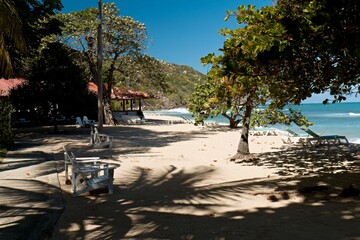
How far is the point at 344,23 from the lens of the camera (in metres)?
4.66

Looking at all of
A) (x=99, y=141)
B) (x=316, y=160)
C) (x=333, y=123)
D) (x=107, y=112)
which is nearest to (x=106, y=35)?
(x=107, y=112)

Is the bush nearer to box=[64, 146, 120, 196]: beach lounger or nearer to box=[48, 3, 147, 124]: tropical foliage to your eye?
box=[64, 146, 120, 196]: beach lounger

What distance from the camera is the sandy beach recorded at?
452cm

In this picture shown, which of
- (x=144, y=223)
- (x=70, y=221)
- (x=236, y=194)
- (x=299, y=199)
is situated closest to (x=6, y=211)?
(x=70, y=221)

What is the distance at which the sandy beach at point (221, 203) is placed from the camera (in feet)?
14.8

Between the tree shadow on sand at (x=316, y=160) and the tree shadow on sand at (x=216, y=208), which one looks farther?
the tree shadow on sand at (x=316, y=160)

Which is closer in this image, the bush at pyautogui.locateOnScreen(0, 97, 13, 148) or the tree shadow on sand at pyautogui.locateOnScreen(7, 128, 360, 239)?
the tree shadow on sand at pyautogui.locateOnScreen(7, 128, 360, 239)

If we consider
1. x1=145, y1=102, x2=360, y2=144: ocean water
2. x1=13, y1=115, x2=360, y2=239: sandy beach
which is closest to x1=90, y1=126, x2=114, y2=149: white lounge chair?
x1=13, y1=115, x2=360, y2=239: sandy beach

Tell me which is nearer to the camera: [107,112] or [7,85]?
[7,85]

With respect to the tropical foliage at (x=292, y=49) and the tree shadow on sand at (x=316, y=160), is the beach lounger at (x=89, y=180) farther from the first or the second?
the tree shadow on sand at (x=316, y=160)

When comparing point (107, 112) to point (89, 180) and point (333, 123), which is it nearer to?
point (89, 180)

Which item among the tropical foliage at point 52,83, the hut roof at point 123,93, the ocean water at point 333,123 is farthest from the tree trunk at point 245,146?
the hut roof at point 123,93

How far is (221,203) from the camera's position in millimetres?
6066

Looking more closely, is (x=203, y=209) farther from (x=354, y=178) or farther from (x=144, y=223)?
(x=354, y=178)
